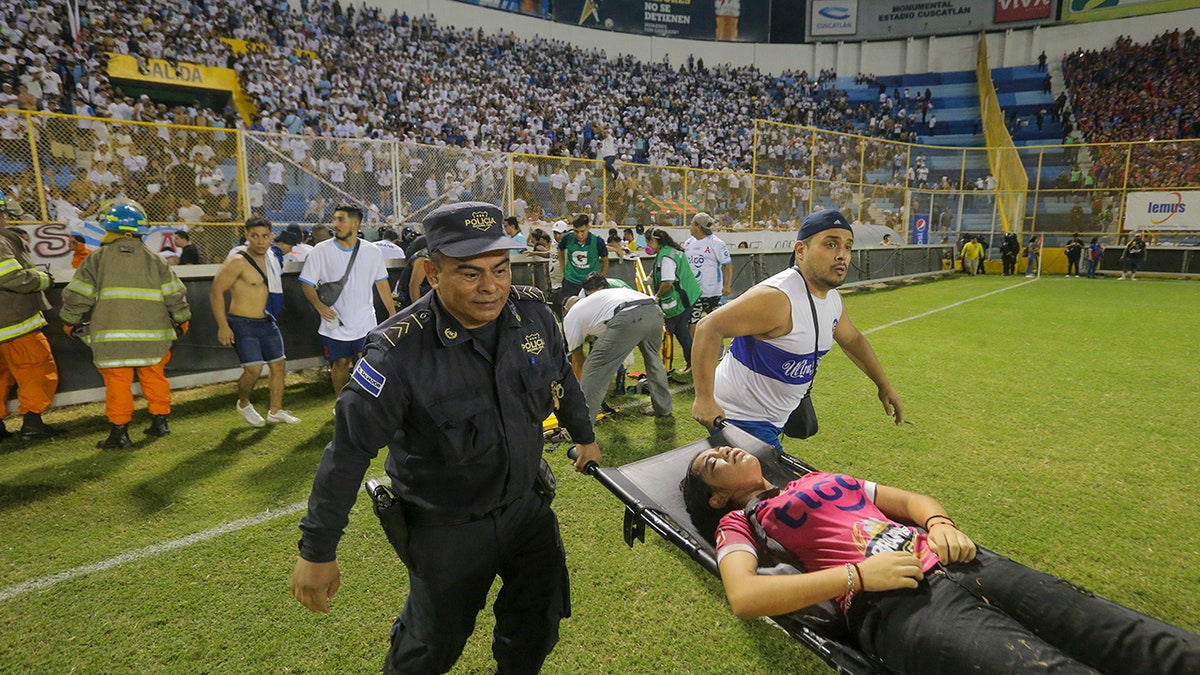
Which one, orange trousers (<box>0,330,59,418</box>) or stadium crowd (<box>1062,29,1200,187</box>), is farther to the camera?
stadium crowd (<box>1062,29,1200,187</box>)

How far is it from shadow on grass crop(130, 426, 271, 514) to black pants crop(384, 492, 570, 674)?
3.25m

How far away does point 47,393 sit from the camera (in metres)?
5.80

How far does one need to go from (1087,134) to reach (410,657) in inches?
1634

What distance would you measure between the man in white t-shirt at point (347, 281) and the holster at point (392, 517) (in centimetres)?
440

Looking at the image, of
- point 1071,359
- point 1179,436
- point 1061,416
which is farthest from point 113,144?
point 1071,359

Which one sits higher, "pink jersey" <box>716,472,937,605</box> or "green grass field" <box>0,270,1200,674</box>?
"pink jersey" <box>716,472,937,605</box>

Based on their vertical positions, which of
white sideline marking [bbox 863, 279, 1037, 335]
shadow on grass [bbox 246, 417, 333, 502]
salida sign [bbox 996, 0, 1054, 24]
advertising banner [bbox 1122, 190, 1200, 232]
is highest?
salida sign [bbox 996, 0, 1054, 24]

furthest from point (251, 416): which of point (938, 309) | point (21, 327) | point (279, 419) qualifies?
point (938, 309)

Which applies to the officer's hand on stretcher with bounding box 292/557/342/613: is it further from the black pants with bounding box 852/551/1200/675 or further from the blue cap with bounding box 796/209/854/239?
the blue cap with bounding box 796/209/854/239

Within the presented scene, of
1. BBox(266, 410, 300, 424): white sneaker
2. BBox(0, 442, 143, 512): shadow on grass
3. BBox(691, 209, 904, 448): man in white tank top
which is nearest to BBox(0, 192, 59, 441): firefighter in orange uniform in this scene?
BBox(0, 442, 143, 512): shadow on grass

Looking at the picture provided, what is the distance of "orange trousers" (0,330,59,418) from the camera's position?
18.3 ft

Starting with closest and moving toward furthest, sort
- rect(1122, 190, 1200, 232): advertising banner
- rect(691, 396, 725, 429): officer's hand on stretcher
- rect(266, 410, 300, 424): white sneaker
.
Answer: rect(691, 396, 725, 429): officer's hand on stretcher → rect(266, 410, 300, 424): white sneaker → rect(1122, 190, 1200, 232): advertising banner

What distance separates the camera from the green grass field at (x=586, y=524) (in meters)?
2.99

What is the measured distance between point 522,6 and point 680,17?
11.1 metres
